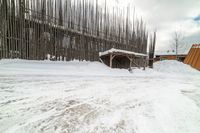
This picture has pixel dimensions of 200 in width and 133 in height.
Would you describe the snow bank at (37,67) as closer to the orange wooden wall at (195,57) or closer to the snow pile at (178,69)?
the snow pile at (178,69)

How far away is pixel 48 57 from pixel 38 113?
602 centimetres

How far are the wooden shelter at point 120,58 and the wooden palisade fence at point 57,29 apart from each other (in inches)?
34.9

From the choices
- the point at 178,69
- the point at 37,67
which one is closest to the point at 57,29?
the point at 37,67

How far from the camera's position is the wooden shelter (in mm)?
10016

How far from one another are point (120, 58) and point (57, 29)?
661 centimetres

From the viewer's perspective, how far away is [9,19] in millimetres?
6551

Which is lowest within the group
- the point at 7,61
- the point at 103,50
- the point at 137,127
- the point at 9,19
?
the point at 137,127

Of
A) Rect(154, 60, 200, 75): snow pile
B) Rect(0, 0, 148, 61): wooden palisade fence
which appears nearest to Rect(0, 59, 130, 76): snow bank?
Rect(0, 0, 148, 61): wooden palisade fence

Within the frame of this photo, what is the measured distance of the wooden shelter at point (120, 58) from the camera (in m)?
10.0

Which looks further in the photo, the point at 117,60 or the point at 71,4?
the point at 117,60

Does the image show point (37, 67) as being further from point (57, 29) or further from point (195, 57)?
point (195, 57)

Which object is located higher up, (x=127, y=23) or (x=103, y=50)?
(x=127, y=23)

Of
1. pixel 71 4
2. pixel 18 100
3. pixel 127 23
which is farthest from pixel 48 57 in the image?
pixel 127 23

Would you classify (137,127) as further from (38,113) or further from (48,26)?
(48,26)
